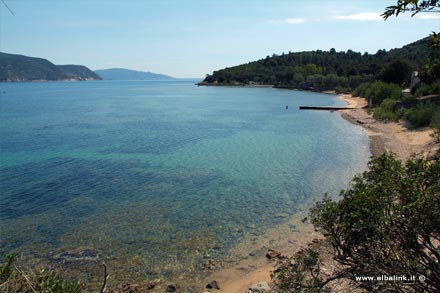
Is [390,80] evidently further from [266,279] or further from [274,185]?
[266,279]

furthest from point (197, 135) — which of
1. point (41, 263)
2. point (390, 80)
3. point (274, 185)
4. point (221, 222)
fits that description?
point (390, 80)

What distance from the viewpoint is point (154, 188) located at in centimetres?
2536

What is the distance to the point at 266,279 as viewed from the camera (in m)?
13.9

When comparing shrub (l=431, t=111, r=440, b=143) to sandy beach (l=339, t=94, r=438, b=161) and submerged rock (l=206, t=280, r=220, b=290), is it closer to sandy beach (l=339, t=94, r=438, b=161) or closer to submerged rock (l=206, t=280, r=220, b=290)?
sandy beach (l=339, t=94, r=438, b=161)

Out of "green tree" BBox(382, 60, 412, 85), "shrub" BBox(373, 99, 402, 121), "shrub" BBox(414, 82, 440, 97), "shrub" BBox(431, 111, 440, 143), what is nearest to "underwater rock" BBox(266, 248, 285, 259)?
"shrub" BBox(431, 111, 440, 143)

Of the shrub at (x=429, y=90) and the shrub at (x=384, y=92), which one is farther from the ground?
the shrub at (x=429, y=90)

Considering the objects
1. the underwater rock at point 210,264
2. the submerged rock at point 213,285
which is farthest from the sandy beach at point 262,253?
the underwater rock at point 210,264

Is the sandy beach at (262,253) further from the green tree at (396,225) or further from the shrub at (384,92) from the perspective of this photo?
the shrub at (384,92)

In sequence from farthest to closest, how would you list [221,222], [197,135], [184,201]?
[197,135], [184,201], [221,222]

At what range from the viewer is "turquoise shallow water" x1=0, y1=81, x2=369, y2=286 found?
16.7m

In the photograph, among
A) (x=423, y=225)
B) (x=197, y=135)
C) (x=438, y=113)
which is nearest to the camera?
(x=423, y=225)

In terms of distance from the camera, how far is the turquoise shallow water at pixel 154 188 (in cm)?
1672

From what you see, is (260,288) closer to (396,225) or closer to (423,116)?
(396,225)

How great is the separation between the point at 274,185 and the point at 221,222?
799 centimetres
